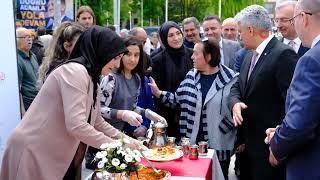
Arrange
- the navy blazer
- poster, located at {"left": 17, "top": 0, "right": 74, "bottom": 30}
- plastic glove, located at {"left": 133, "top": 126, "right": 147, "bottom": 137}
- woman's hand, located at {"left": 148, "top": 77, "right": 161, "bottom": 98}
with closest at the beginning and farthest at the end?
the navy blazer
plastic glove, located at {"left": 133, "top": 126, "right": 147, "bottom": 137}
woman's hand, located at {"left": 148, "top": 77, "right": 161, "bottom": 98}
poster, located at {"left": 17, "top": 0, "right": 74, "bottom": 30}

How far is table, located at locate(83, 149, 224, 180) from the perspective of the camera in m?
2.37

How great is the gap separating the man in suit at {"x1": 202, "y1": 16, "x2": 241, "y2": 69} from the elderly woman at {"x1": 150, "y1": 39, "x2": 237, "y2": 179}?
1.36 metres

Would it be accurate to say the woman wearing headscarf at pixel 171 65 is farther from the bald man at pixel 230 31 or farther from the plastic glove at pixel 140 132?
the bald man at pixel 230 31

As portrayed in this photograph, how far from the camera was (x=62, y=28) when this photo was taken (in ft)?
10.8

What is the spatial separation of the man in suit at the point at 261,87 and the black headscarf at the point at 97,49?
3.44 feet

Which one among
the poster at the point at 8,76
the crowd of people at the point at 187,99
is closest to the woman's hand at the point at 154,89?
the crowd of people at the point at 187,99

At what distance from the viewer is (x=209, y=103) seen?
3236 millimetres

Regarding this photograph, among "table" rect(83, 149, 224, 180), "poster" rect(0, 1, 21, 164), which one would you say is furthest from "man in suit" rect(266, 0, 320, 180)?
"poster" rect(0, 1, 21, 164)

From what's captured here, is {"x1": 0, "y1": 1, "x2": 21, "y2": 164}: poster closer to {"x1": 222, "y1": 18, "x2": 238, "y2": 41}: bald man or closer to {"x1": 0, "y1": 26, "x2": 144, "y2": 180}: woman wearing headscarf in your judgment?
{"x1": 0, "y1": 26, "x2": 144, "y2": 180}: woman wearing headscarf

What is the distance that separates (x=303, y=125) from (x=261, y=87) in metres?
0.97

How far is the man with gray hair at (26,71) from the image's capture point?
469cm

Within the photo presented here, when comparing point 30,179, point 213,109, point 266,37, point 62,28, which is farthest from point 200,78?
point 30,179

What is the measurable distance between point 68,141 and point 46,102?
25 centimetres

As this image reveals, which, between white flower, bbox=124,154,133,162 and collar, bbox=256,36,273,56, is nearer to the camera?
white flower, bbox=124,154,133,162
